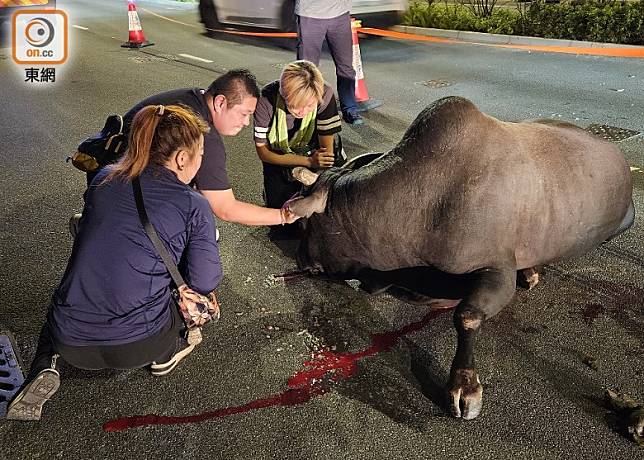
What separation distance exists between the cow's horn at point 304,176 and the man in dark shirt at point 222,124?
0.20 m

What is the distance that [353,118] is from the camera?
6680 millimetres

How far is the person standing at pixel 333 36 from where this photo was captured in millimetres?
6348

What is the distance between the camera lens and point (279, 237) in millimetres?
4367

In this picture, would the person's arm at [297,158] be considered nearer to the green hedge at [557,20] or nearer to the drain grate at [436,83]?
the drain grate at [436,83]

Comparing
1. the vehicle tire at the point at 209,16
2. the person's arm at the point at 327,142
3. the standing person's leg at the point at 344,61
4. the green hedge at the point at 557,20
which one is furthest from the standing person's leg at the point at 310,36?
the vehicle tire at the point at 209,16

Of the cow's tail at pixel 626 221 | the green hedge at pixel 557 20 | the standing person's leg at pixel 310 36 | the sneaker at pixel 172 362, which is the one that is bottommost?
the sneaker at pixel 172 362

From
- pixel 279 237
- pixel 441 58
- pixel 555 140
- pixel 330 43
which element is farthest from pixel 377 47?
pixel 555 140

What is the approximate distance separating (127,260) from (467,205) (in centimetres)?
157

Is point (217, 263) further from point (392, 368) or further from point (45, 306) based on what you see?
point (45, 306)

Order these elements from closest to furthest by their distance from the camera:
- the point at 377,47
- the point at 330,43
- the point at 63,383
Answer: the point at 63,383 < the point at 330,43 < the point at 377,47

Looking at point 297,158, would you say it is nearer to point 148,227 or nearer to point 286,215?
point 286,215

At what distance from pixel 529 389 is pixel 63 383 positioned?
86.3 inches

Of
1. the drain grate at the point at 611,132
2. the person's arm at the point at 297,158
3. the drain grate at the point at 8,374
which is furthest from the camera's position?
the drain grate at the point at 611,132

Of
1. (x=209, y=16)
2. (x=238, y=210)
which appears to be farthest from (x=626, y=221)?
(x=209, y=16)
